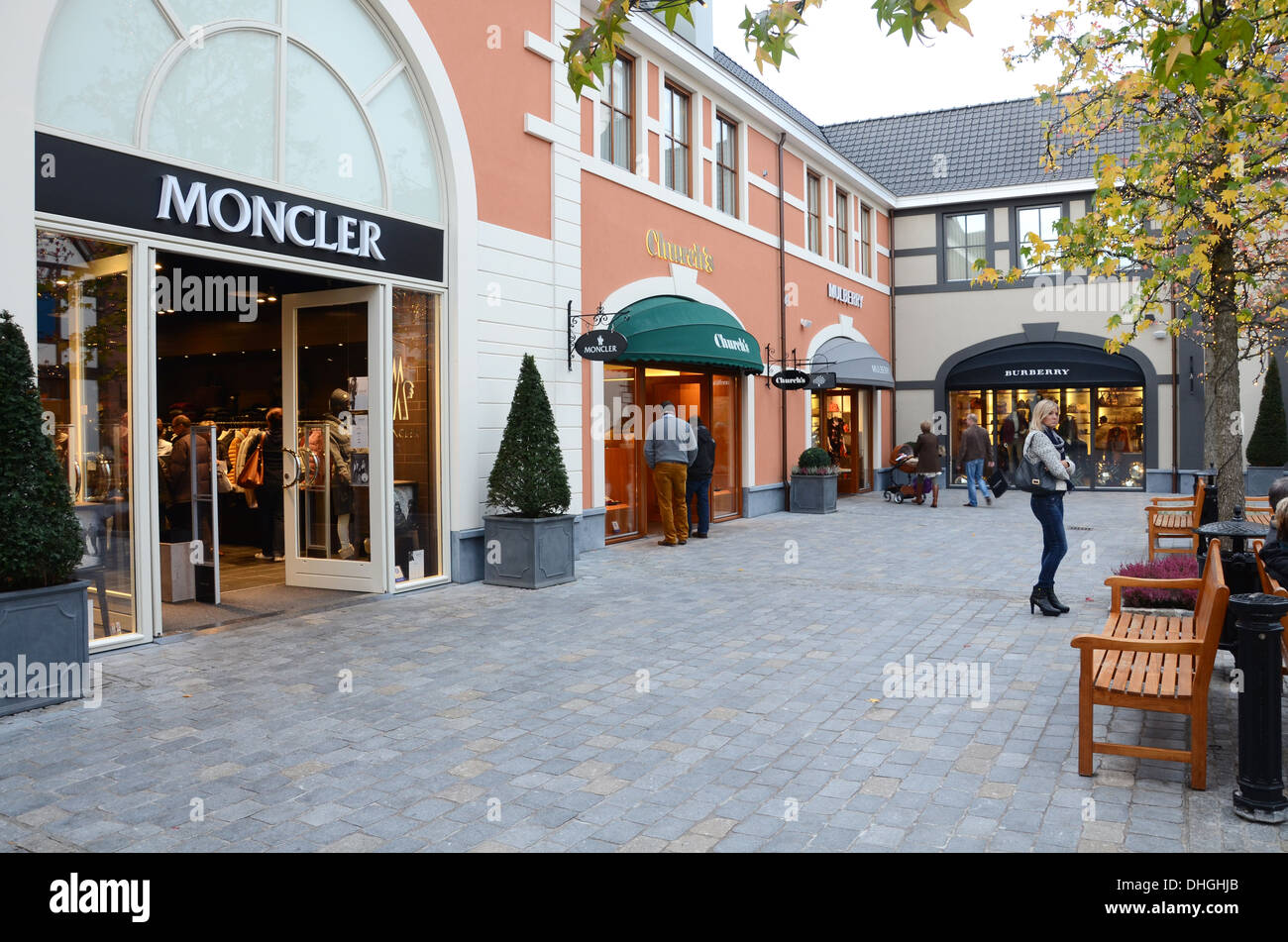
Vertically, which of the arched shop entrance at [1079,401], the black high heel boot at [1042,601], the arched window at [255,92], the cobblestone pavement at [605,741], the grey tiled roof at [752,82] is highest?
the grey tiled roof at [752,82]

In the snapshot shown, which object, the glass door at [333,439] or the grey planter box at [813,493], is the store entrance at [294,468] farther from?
the grey planter box at [813,493]

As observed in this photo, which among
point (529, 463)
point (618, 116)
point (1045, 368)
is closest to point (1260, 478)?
point (1045, 368)

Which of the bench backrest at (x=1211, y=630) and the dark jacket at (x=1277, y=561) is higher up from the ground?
the dark jacket at (x=1277, y=561)

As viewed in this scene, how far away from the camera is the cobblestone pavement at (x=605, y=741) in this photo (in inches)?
143

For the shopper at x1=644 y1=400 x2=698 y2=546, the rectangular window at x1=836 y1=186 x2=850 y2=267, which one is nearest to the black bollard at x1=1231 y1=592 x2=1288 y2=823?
the shopper at x1=644 y1=400 x2=698 y2=546

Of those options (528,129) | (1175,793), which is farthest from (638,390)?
(1175,793)

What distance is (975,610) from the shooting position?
7.89 meters

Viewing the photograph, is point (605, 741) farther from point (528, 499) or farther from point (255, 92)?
point (255, 92)

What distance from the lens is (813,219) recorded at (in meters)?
18.9

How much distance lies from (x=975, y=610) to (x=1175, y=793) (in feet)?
13.1

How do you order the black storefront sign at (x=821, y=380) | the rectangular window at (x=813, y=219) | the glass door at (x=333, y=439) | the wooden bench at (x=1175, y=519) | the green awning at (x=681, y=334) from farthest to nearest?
1. the rectangular window at (x=813, y=219)
2. the black storefront sign at (x=821, y=380)
3. the green awning at (x=681, y=334)
4. the wooden bench at (x=1175, y=519)
5. the glass door at (x=333, y=439)

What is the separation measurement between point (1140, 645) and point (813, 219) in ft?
52.1

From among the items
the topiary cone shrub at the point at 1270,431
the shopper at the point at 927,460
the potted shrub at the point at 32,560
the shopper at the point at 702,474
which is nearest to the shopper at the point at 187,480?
the potted shrub at the point at 32,560

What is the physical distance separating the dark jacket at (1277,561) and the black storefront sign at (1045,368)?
1796 centimetres
